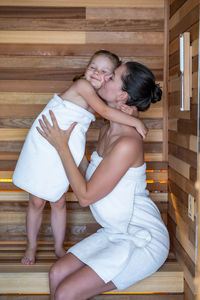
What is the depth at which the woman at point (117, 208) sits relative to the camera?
2090mm

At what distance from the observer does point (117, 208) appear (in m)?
2.22

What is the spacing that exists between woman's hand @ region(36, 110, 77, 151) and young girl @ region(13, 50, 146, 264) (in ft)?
0.17

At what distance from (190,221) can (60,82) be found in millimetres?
1344

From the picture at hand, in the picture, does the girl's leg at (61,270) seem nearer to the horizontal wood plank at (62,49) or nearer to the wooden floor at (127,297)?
the wooden floor at (127,297)

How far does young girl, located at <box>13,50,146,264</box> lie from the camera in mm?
2350

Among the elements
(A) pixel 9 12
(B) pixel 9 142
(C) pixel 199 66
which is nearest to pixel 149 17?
(A) pixel 9 12

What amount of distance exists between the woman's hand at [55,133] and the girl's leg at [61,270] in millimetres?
618

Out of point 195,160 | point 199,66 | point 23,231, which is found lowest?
point 23,231

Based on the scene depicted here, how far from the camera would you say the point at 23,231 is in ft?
9.73

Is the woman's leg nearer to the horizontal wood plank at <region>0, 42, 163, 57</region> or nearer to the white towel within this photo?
the white towel

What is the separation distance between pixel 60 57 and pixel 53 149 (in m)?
0.84

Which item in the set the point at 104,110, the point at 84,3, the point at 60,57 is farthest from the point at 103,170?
the point at 84,3

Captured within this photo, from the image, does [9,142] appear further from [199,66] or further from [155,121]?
[199,66]

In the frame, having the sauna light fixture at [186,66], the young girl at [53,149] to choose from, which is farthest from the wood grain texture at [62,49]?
the sauna light fixture at [186,66]
